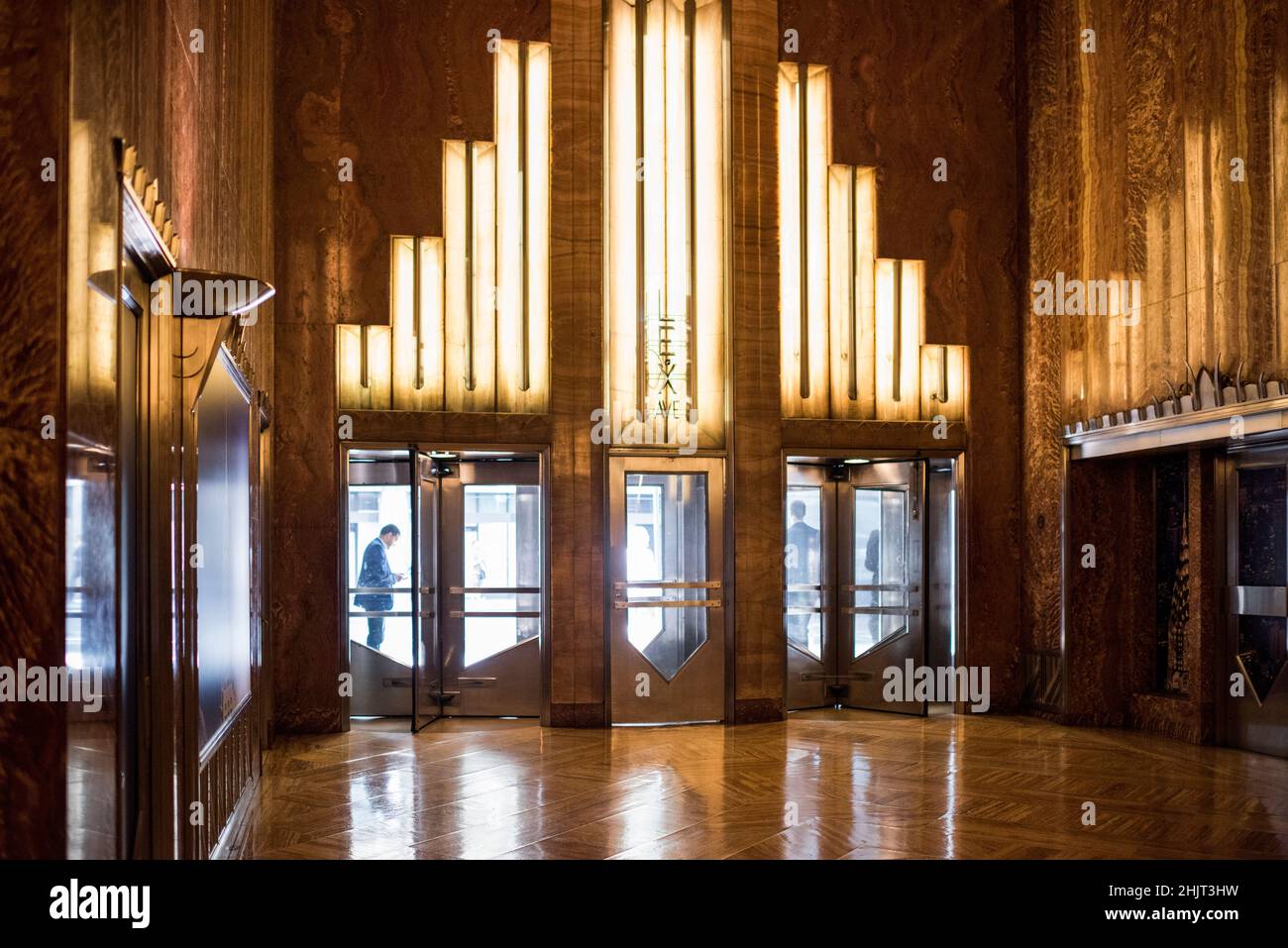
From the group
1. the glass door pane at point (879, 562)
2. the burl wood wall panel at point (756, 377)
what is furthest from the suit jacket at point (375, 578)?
the glass door pane at point (879, 562)

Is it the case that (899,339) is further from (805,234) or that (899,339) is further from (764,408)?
(764,408)

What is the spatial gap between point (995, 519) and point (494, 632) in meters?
4.69

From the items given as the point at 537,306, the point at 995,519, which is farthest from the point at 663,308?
the point at 995,519

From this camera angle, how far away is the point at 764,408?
927 centimetres

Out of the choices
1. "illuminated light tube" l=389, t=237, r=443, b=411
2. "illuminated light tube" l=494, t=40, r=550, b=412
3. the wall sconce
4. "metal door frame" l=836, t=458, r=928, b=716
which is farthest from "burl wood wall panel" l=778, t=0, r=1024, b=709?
"illuminated light tube" l=389, t=237, r=443, b=411

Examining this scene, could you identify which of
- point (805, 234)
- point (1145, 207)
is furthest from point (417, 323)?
point (1145, 207)

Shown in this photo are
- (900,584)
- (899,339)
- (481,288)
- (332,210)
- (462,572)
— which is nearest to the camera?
(332,210)

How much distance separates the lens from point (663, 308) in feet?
30.5

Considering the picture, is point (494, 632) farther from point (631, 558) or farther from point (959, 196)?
point (959, 196)

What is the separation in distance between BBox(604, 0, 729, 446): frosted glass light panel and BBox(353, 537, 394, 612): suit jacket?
236 cm

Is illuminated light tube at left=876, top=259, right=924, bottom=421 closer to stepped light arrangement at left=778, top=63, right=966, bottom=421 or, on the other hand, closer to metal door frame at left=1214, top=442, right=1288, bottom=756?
stepped light arrangement at left=778, top=63, right=966, bottom=421

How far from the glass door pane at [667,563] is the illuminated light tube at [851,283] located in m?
1.65

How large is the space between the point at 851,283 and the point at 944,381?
4.18 feet

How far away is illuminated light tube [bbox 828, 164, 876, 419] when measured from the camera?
9.63m
